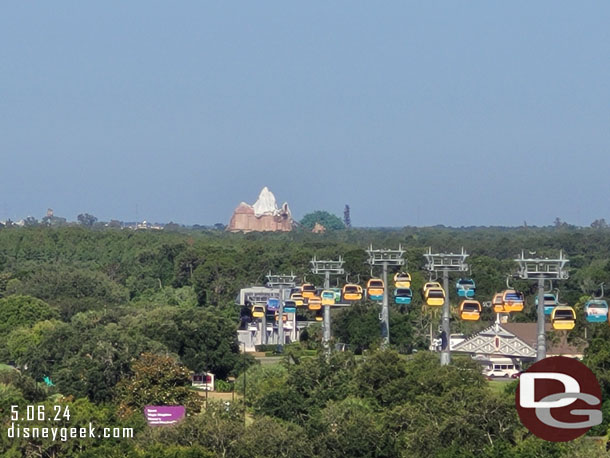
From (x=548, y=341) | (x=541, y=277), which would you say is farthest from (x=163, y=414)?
(x=548, y=341)

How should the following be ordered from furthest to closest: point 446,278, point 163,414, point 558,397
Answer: point 446,278 < point 163,414 < point 558,397

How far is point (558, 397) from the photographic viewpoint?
26.4 metres

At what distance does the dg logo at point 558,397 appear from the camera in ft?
86.1

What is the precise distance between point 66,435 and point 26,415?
2240 millimetres

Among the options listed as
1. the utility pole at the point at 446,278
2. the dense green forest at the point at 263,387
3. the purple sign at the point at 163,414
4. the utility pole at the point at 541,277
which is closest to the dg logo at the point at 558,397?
the dense green forest at the point at 263,387

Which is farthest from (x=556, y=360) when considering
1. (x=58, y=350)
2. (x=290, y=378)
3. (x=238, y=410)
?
(x=58, y=350)

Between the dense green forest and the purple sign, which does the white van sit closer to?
the dense green forest

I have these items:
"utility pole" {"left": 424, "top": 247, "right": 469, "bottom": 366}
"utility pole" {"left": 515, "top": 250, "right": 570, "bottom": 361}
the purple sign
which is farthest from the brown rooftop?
the purple sign

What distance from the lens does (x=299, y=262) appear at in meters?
148

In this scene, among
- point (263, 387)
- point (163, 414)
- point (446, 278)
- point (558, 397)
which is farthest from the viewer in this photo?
point (446, 278)

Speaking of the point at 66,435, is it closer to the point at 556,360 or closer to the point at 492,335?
the point at 556,360

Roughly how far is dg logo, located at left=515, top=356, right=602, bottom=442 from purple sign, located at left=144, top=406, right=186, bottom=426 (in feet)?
93.0

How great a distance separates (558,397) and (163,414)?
31.2 metres

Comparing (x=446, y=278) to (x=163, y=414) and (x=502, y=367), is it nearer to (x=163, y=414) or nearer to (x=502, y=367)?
(x=163, y=414)
